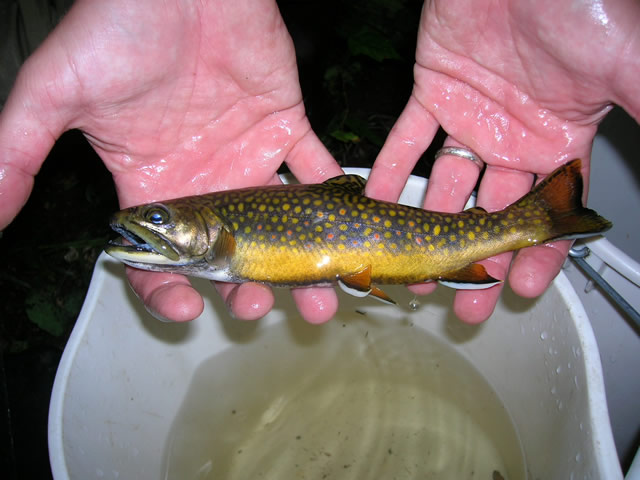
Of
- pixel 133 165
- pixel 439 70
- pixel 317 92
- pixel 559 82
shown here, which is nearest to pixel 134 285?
pixel 133 165

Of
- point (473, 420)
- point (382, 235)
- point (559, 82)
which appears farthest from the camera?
point (473, 420)

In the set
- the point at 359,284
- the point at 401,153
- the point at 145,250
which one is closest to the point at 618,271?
the point at 401,153

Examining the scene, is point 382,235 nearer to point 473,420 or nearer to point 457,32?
point 457,32

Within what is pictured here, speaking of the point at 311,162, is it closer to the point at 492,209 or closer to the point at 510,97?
the point at 492,209

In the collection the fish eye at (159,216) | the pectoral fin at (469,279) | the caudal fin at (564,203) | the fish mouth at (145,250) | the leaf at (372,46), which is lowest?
the fish mouth at (145,250)

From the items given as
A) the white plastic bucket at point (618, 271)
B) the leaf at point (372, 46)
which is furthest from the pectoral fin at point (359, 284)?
the leaf at point (372, 46)

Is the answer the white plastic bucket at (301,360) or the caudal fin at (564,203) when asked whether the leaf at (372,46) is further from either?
the caudal fin at (564,203)
